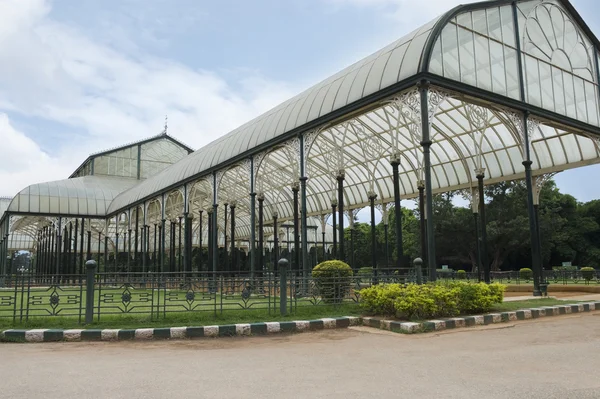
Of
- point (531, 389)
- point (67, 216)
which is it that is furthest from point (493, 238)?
point (531, 389)

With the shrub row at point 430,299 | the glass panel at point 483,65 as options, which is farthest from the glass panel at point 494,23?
the shrub row at point 430,299

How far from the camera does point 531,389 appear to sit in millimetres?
5254

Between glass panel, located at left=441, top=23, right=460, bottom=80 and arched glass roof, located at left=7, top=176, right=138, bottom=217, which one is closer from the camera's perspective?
glass panel, located at left=441, top=23, right=460, bottom=80

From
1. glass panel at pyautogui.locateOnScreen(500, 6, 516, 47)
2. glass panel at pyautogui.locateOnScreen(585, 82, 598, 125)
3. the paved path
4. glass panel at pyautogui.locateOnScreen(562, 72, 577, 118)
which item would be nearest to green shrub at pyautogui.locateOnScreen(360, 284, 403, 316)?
the paved path

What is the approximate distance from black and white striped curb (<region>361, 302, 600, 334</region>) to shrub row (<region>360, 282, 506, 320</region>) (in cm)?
39

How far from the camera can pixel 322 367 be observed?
674cm

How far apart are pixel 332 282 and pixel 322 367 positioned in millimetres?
6559

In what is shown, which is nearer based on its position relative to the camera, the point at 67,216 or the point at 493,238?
the point at 67,216

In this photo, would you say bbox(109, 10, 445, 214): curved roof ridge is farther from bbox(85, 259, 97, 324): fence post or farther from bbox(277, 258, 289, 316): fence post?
bbox(85, 259, 97, 324): fence post

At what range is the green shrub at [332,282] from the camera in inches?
520

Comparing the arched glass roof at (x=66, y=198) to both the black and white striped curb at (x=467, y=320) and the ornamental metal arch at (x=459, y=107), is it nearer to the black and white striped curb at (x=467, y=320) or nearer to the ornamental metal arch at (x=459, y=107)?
the ornamental metal arch at (x=459, y=107)

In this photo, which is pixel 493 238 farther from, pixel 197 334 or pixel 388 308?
pixel 197 334

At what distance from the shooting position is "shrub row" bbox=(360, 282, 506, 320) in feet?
35.9

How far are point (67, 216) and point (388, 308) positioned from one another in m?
35.1
